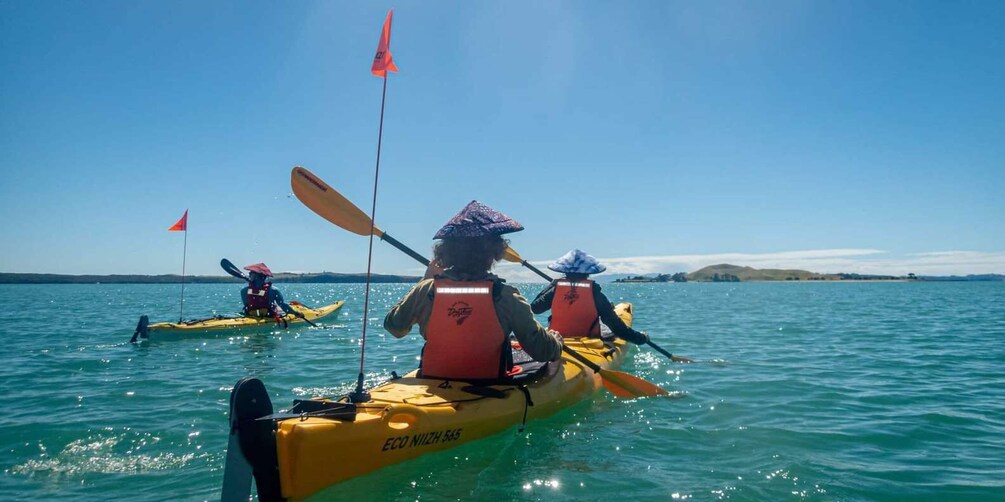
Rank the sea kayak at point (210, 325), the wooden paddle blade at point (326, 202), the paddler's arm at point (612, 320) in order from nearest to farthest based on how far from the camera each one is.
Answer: the wooden paddle blade at point (326, 202) < the paddler's arm at point (612, 320) < the sea kayak at point (210, 325)

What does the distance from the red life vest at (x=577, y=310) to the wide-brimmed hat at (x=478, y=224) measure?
447 cm

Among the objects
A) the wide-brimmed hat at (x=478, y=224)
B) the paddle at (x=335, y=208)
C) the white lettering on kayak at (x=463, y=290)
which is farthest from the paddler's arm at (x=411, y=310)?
the paddle at (x=335, y=208)

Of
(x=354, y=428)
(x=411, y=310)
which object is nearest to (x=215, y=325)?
(x=411, y=310)

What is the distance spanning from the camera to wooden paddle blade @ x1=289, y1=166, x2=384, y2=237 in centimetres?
628

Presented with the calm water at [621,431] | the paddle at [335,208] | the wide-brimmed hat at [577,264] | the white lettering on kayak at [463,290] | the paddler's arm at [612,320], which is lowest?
the calm water at [621,431]

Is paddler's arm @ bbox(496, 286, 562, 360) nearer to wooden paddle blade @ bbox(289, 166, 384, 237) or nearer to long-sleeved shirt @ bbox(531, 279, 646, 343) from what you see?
wooden paddle blade @ bbox(289, 166, 384, 237)

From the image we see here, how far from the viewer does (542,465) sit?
5148 mm

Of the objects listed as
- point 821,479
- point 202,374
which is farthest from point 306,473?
point 202,374

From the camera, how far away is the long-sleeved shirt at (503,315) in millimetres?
4969

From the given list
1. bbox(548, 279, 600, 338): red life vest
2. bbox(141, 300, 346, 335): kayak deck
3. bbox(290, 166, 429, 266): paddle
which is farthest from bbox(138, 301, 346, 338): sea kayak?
bbox(290, 166, 429, 266): paddle

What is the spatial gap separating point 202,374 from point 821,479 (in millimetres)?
9737

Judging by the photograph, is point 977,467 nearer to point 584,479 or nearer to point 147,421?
point 584,479

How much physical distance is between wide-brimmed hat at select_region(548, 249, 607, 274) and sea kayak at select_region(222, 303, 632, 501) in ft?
12.6

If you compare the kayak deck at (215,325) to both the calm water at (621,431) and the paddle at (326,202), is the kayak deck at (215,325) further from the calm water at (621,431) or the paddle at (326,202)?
the paddle at (326,202)
